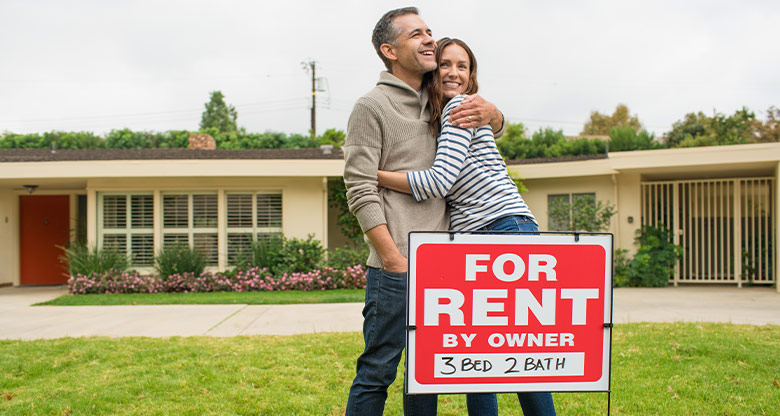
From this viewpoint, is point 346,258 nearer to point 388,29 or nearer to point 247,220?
point 247,220

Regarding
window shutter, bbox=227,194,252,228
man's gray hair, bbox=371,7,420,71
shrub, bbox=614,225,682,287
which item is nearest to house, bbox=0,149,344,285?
window shutter, bbox=227,194,252,228

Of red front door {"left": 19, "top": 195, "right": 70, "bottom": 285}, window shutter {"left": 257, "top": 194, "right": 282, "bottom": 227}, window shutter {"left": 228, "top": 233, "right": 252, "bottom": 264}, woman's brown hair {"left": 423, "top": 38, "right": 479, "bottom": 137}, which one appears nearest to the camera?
woman's brown hair {"left": 423, "top": 38, "right": 479, "bottom": 137}

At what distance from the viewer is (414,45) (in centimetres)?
208

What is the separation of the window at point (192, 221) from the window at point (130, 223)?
33 centimetres

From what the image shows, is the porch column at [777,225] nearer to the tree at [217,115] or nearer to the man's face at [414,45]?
the man's face at [414,45]

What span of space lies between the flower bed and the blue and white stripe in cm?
863

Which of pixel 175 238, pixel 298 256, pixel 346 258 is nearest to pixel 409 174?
pixel 346 258

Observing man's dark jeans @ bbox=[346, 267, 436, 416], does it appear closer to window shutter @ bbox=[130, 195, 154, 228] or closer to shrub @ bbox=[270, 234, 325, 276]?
shrub @ bbox=[270, 234, 325, 276]

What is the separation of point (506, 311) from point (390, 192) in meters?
0.56

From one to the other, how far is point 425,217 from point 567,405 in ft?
6.76

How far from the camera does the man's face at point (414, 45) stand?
2.08 m

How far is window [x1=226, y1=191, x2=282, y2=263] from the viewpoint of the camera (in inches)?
448

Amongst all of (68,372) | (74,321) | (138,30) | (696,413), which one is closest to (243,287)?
(74,321)

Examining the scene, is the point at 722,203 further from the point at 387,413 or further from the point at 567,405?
Result: the point at 387,413
